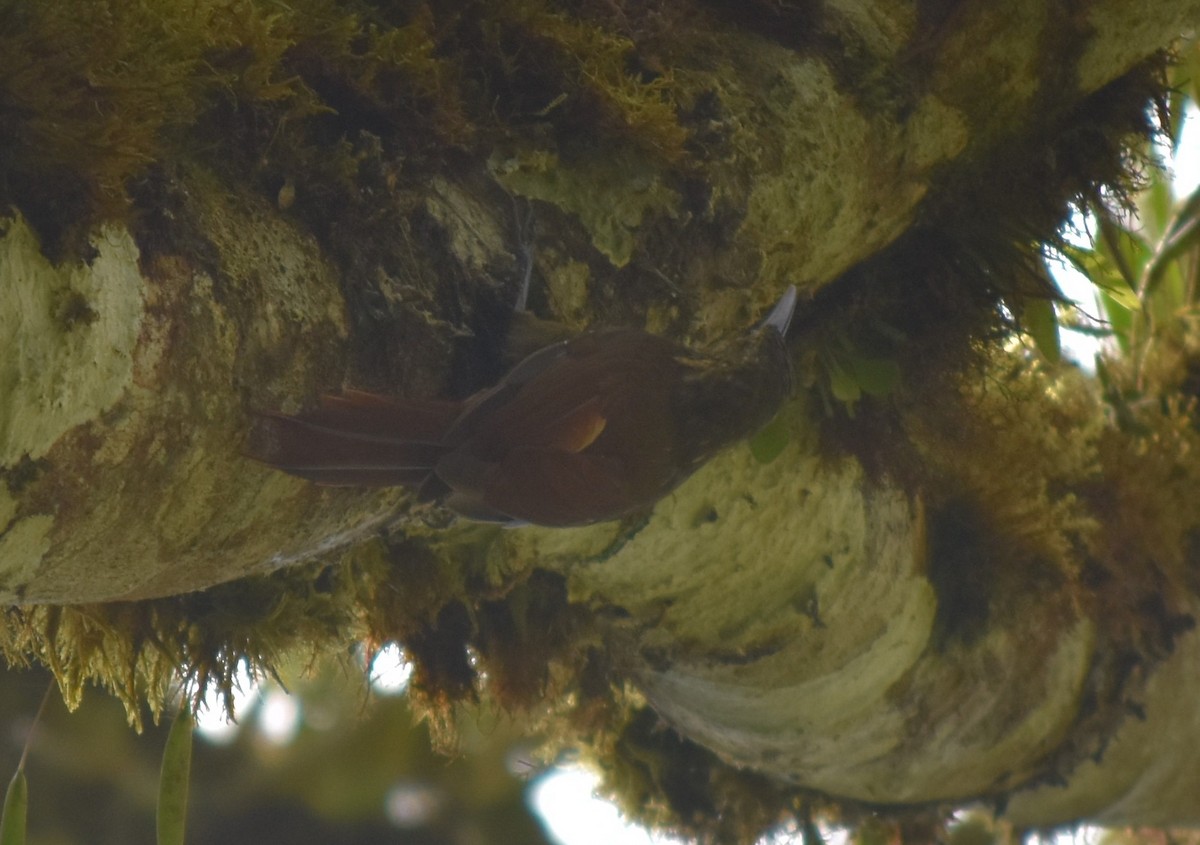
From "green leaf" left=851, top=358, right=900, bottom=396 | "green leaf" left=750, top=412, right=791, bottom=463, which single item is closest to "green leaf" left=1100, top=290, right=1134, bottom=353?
"green leaf" left=851, top=358, right=900, bottom=396

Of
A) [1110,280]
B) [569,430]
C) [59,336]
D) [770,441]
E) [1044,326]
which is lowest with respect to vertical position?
[59,336]

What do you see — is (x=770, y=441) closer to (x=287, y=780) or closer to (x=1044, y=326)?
(x=1044, y=326)

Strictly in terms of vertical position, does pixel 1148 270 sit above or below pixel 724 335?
above

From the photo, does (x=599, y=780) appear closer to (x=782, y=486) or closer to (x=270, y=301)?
(x=782, y=486)

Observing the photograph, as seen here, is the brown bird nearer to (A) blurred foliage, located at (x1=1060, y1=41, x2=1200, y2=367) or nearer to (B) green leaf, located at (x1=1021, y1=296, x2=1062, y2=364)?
(B) green leaf, located at (x1=1021, y1=296, x2=1062, y2=364)

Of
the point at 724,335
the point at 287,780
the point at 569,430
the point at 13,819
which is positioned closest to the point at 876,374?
the point at 724,335

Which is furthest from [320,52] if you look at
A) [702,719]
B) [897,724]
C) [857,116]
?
[897,724]
